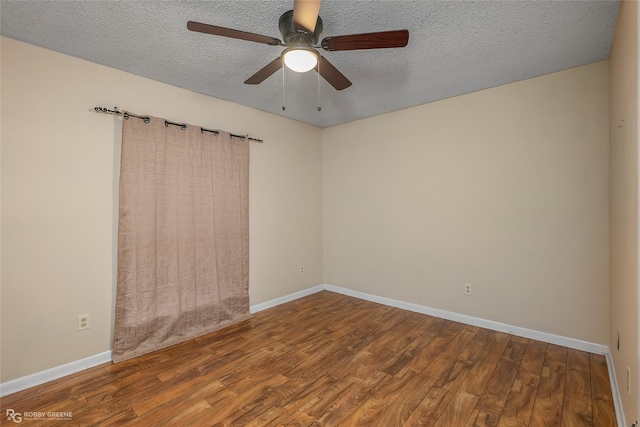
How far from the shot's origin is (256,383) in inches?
83.5

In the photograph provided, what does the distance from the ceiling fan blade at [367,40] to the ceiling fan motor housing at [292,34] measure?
0.11 metres

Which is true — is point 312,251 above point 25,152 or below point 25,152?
below

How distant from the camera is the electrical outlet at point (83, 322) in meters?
2.32

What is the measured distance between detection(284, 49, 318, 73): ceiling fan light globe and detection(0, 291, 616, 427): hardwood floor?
7.35 ft

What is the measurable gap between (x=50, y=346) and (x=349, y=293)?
324 cm

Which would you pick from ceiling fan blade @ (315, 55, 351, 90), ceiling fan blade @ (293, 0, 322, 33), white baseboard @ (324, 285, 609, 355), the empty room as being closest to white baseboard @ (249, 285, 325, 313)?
the empty room

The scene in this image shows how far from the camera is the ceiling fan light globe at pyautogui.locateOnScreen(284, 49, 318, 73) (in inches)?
67.7

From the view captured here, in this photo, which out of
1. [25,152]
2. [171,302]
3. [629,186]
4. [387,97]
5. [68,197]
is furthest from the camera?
[387,97]

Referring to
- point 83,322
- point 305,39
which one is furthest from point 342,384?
point 305,39

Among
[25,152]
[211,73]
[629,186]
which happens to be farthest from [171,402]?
[629,186]

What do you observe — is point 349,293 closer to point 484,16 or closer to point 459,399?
point 459,399

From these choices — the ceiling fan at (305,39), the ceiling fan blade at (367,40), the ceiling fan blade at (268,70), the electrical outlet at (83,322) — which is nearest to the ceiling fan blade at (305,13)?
the ceiling fan at (305,39)

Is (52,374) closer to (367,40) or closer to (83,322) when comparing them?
(83,322)

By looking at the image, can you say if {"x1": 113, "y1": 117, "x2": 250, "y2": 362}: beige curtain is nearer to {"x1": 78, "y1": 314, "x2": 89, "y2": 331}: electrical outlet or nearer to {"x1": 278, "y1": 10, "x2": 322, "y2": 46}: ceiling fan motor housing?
{"x1": 78, "y1": 314, "x2": 89, "y2": 331}: electrical outlet
